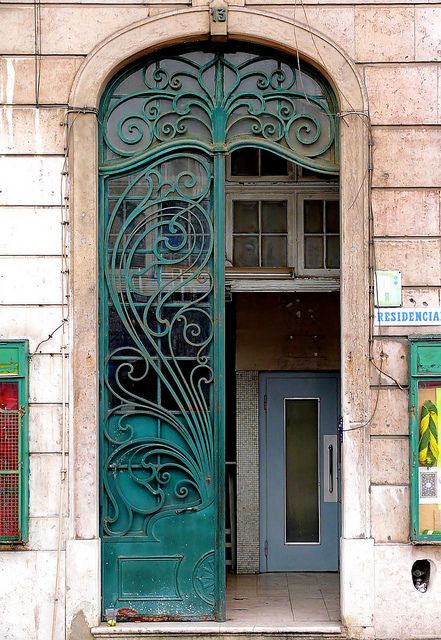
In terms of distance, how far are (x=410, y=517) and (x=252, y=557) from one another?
3.25m

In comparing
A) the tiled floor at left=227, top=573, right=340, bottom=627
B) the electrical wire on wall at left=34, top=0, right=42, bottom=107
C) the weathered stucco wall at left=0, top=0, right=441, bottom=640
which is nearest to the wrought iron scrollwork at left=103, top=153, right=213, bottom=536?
the weathered stucco wall at left=0, top=0, right=441, bottom=640

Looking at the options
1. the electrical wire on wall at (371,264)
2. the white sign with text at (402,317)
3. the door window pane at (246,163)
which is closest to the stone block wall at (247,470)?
the door window pane at (246,163)

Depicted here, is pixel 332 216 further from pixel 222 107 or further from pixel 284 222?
pixel 222 107

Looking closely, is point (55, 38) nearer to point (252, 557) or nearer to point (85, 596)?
point (85, 596)

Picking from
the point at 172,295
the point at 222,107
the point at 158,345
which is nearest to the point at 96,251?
the point at 172,295

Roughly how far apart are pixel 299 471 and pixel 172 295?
3523 mm

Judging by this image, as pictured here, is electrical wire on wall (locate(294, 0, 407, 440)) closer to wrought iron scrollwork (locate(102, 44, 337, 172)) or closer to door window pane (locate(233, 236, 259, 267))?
wrought iron scrollwork (locate(102, 44, 337, 172))

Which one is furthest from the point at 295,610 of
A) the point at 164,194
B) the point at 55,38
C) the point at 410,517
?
the point at 55,38

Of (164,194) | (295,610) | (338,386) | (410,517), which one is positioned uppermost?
(164,194)

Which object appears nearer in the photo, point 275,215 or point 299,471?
point 275,215

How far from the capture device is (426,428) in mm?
8938

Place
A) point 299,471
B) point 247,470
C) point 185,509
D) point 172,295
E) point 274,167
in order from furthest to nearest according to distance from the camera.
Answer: point 299,471, point 247,470, point 274,167, point 172,295, point 185,509

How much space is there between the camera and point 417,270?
9039 mm

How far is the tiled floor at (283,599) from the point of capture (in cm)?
935
